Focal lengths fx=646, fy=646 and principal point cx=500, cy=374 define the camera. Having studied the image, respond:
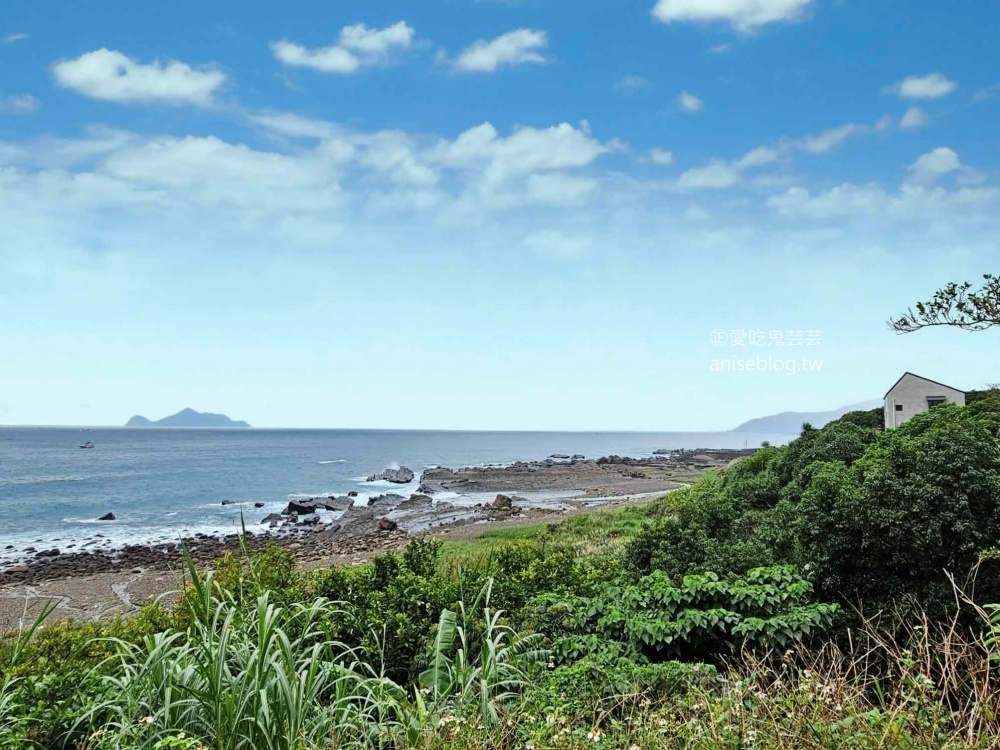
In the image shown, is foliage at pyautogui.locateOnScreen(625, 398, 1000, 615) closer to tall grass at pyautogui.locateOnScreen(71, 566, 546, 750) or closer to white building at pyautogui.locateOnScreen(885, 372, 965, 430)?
tall grass at pyautogui.locateOnScreen(71, 566, 546, 750)

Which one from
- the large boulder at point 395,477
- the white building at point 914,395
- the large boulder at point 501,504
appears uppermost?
the white building at point 914,395

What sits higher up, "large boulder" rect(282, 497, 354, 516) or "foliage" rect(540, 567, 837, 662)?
"foliage" rect(540, 567, 837, 662)

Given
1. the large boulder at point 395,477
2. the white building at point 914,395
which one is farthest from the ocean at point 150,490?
the white building at point 914,395

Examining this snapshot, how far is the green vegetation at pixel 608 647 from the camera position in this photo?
275cm

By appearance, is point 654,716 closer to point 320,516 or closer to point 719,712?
point 719,712

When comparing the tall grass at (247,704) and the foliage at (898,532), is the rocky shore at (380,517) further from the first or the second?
the foliage at (898,532)

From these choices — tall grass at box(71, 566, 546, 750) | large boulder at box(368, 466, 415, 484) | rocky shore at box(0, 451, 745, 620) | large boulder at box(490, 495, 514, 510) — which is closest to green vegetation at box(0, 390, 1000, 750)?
tall grass at box(71, 566, 546, 750)

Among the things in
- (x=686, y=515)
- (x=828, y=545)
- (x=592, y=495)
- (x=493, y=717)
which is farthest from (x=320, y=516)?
(x=493, y=717)

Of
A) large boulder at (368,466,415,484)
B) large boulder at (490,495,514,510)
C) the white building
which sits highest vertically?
the white building

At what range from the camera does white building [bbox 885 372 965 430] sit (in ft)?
87.9

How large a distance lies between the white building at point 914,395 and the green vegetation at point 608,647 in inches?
849

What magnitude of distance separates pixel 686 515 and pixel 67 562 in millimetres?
21582

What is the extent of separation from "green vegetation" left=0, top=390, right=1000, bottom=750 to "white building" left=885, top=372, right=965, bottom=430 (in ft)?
70.7

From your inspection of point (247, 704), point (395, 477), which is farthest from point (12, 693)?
point (395, 477)
